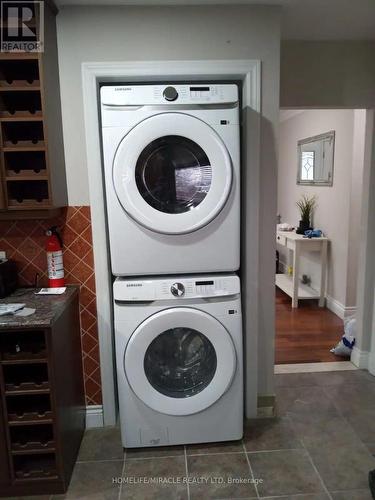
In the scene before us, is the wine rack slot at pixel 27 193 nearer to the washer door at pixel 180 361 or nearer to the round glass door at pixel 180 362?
the washer door at pixel 180 361

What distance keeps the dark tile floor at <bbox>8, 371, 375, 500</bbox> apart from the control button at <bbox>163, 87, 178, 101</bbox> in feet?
5.93

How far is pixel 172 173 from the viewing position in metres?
1.91

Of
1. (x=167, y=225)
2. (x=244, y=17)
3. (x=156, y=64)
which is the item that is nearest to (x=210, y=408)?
(x=167, y=225)

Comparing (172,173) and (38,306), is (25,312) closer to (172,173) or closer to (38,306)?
(38,306)

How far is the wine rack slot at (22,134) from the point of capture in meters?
1.81

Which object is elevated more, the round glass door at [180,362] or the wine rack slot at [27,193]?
the wine rack slot at [27,193]

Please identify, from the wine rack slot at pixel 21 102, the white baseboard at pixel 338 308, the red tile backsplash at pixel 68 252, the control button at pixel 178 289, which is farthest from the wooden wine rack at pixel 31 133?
the white baseboard at pixel 338 308

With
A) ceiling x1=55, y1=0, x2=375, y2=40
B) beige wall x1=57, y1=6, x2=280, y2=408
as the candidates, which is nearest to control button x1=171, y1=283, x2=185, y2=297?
beige wall x1=57, y1=6, x2=280, y2=408

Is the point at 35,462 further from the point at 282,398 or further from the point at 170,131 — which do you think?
the point at 170,131

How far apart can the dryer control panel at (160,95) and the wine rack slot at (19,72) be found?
1.16 feet

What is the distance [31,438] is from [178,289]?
0.97m

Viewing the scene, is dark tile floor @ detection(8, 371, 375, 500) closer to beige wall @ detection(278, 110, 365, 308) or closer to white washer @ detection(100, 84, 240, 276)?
white washer @ detection(100, 84, 240, 276)

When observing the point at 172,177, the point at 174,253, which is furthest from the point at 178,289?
the point at 172,177

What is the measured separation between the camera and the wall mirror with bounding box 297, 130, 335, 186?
422 centimetres
